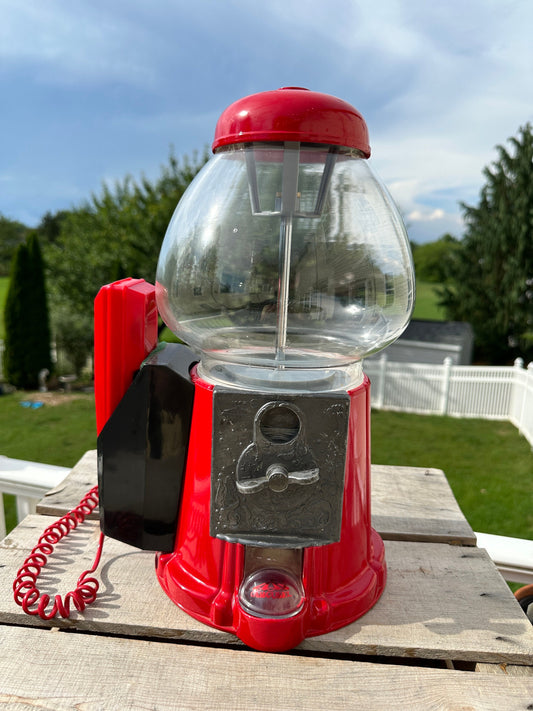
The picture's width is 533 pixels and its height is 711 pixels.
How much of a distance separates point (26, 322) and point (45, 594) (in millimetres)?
9319

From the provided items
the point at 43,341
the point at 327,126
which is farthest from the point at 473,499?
the point at 43,341

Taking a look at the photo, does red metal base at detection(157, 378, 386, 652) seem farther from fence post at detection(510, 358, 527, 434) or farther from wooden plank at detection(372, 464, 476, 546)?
fence post at detection(510, 358, 527, 434)

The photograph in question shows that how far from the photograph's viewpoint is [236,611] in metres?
0.95

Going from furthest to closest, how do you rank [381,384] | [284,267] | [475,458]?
[381,384] → [475,458] → [284,267]

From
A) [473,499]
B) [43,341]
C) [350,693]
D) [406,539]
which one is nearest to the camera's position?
[350,693]

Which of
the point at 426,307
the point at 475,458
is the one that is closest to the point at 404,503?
the point at 475,458

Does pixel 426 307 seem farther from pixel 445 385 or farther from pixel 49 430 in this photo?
pixel 49 430

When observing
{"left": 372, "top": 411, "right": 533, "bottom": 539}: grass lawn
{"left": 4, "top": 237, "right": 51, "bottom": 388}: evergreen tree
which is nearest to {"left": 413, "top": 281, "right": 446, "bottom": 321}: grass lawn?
{"left": 372, "top": 411, "right": 533, "bottom": 539}: grass lawn

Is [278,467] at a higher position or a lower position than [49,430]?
higher

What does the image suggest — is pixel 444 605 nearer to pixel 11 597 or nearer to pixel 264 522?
pixel 264 522

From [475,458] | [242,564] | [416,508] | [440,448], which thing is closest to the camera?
[242,564]

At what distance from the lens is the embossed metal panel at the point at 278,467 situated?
0.90 m

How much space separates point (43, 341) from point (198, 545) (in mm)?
9336

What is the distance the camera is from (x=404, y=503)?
146cm
